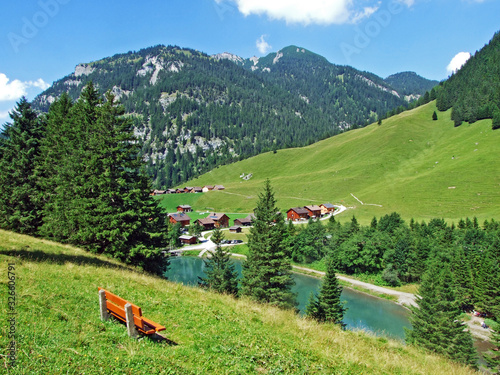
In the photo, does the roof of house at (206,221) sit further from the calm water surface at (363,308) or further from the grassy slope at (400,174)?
the calm water surface at (363,308)

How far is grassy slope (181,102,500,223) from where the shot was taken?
9762 cm

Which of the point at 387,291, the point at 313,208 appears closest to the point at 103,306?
the point at 387,291

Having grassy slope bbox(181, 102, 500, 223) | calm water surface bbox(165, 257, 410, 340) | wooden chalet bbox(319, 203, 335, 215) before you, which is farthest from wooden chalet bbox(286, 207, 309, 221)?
calm water surface bbox(165, 257, 410, 340)

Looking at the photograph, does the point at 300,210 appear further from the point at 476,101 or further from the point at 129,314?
the point at 476,101

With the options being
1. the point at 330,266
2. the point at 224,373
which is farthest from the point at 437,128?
the point at 224,373

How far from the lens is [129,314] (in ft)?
26.9

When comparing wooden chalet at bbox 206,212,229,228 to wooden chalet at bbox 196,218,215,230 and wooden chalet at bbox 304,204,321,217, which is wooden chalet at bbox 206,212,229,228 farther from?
wooden chalet at bbox 304,204,321,217

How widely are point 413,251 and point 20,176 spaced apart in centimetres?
7631

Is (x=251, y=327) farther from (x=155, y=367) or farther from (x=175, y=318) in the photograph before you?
(x=155, y=367)

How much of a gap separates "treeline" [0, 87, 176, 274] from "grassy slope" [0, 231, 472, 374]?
11.1m

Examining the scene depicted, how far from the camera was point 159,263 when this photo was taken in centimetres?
2875

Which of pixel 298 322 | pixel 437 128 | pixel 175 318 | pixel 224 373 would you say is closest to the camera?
pixel 224 373

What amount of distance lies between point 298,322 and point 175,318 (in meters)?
5.41

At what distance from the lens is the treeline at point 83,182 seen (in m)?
25.6
